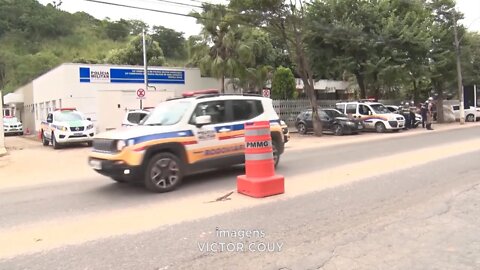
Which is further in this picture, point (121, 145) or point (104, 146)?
point (104, 146)

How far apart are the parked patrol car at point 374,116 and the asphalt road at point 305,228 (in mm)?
16516

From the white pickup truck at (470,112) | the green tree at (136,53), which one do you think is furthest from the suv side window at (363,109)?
the green tree at (136,53)

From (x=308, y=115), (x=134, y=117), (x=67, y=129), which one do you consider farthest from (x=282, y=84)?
(x=67, y=129)

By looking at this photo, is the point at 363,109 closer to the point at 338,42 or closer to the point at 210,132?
the point at 338,42

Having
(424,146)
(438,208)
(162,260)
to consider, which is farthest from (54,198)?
(424,146)

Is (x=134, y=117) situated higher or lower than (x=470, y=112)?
higher

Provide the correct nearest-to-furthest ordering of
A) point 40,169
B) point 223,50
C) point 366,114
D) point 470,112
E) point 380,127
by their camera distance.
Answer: point 40,169, point 380,127, point 366,114, point 223,50, point 470,112

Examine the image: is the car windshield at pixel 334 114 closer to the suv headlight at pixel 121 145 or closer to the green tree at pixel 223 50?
the green tree at pixel 223 50

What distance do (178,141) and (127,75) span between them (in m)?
22.2

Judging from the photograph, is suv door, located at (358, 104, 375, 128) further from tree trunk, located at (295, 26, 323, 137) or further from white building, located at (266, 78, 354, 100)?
white building, located at (266, 78, 354, 100)

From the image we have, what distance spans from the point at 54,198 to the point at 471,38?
1482 inches

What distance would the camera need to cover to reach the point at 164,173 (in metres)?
8.58

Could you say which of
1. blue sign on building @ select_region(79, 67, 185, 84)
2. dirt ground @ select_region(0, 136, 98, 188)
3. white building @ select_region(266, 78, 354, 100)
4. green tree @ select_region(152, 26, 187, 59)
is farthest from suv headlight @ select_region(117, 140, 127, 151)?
green tree @ select_region(152, 26, 187, 59)

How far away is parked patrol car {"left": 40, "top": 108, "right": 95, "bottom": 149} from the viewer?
2034 cm
